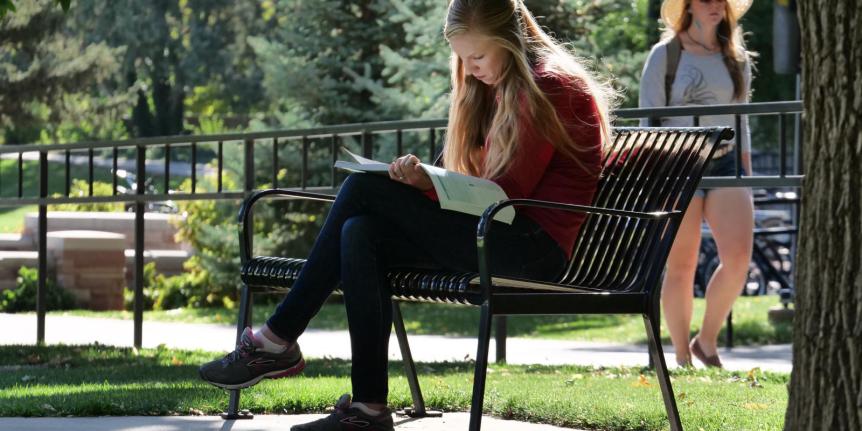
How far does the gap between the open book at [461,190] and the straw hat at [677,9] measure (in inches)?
119

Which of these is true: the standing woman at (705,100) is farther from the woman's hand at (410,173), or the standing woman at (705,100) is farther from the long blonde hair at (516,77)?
the woman's hand at (410,173)

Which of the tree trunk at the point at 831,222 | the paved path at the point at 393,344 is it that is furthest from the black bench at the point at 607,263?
the paved path at the point at 393,344

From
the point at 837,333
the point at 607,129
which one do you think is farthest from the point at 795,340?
the point at 607,129

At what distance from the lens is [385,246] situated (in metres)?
3.93

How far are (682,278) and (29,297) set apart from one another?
9.85 metres

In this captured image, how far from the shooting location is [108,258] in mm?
14859

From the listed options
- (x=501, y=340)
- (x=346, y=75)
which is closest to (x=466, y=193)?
(x=501, y=340)

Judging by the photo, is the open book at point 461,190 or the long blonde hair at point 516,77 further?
the long blonde hair at point 516,77

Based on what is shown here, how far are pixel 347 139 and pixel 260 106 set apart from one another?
112ft

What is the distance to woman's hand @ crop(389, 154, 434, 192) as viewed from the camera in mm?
3840

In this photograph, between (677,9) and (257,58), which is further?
(257,58)

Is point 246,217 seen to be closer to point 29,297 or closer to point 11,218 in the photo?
point 29,297

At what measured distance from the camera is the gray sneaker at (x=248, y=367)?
399cm

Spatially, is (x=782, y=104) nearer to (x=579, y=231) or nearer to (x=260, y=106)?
(x=579, y=231)
